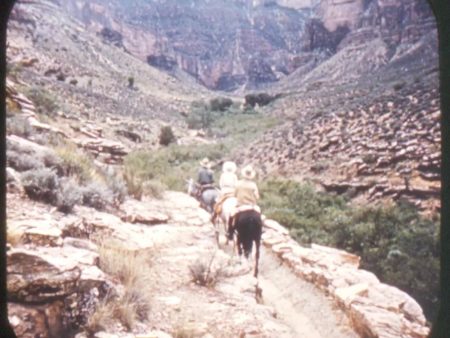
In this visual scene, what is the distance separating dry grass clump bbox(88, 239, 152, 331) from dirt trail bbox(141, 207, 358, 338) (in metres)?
0.14

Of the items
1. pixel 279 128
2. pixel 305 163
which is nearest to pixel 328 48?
pixel 279 128

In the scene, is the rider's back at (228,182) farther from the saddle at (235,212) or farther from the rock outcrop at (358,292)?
the rock outcrop at (358,292)

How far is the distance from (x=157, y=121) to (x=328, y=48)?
18837mm

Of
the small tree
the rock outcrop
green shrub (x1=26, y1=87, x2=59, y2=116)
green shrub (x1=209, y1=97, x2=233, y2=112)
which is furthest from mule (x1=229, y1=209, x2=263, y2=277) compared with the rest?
green shrub (x1=209, y1=97, x2=233, y2=112)

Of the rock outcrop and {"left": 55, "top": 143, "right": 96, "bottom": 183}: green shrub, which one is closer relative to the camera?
the rock outcrop

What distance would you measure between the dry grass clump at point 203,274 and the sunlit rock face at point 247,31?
9.45 ft

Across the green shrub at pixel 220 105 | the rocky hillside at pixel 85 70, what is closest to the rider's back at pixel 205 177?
the rocky hillside at pixel 85 70

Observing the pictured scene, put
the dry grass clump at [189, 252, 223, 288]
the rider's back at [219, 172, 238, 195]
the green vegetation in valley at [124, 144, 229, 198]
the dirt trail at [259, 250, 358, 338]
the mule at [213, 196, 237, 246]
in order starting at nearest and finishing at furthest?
1. the dirt trail at [259, 250, 358, 338]
2. the dry grass clump at [189, 252, 223, 288]
3. the mule at [213, 196, 237, 246]
4. the rider's back at [219, 172, 238, 195]
5. the green vegetation in valley at [124, 144, 229, 198]

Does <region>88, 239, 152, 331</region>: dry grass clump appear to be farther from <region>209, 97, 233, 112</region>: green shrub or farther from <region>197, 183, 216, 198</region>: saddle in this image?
<region>209, 97, 233, 112</region>: green shrub

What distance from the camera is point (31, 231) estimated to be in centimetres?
312

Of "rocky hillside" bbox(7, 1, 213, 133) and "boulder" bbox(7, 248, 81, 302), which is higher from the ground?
"rocky hillside" bbox(7, 1, 213, 133)

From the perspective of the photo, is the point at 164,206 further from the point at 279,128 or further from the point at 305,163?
the point at 279,128

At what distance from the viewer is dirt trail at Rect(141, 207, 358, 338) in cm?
351

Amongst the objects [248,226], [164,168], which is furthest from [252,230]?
[164,168]
